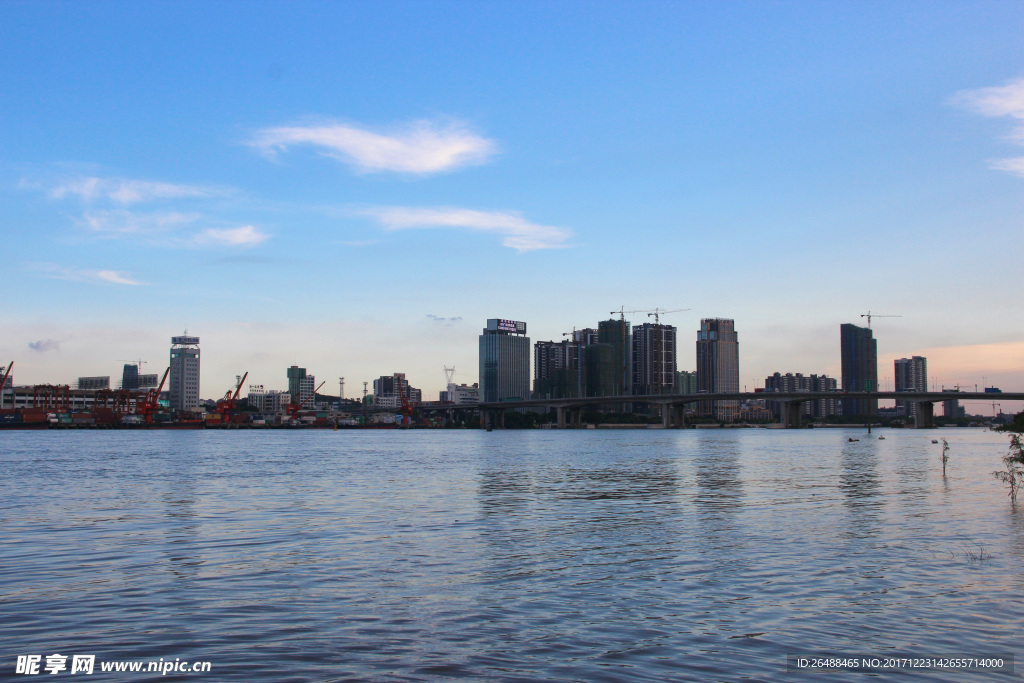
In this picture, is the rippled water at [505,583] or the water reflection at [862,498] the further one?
the water reflection at [862,498]

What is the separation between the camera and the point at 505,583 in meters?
21.4

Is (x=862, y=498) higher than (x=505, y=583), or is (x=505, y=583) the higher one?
(x=505, y=583)

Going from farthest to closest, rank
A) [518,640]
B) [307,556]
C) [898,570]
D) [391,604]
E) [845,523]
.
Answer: [845,523], [307,556], [898,570], [391,604], [518,640]

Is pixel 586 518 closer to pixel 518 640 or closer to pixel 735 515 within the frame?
pixel 735 515

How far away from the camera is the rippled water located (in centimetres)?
1499

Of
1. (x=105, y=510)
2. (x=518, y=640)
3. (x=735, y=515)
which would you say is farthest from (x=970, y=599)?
(x=105, y=510)

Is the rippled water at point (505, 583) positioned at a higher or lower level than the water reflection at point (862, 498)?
higher

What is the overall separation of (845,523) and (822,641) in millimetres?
19771

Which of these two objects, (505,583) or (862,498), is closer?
(505,583)

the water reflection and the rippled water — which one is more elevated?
the rippled water

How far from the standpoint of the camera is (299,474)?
222 ft

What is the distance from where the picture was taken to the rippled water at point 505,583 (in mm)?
14992

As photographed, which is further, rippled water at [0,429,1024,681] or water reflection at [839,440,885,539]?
water reflection at [839,440,885,539]

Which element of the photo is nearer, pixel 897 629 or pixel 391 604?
pixel 897 629
